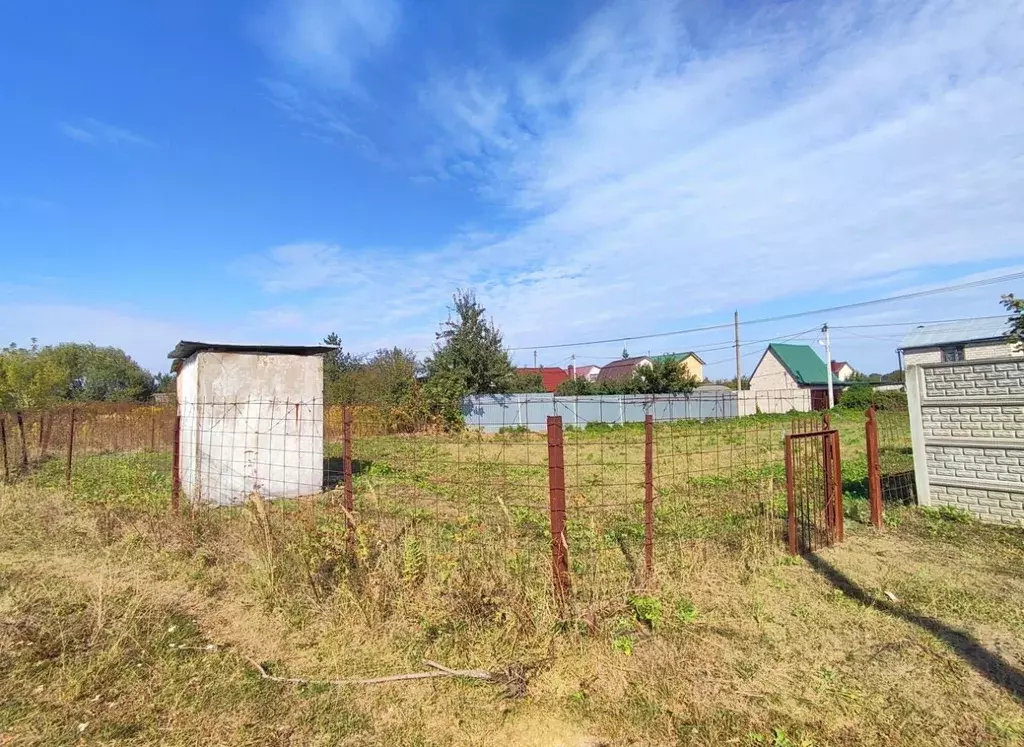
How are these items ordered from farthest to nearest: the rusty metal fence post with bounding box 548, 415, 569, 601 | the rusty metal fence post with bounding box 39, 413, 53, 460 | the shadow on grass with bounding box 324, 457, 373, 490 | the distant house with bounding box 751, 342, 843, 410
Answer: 1. the distant house with bounding box 751, 342, 843, 410
2. the rusty metal fence post with bounding box 39, 413, 53, 460
3. the shadow on grass with bounding box 324, 457, 373, 490
4. the rusty metal fence post with bounding box 548, 415, 569, 601

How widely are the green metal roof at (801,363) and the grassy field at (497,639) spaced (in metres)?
43.0

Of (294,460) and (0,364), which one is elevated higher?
(0,364)

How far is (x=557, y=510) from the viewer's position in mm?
3570

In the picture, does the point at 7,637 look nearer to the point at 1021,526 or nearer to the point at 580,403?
the point at 1021,526

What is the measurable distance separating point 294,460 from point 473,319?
18.6 metres

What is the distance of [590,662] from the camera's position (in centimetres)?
329

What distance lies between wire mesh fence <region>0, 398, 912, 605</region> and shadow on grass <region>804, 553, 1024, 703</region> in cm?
74

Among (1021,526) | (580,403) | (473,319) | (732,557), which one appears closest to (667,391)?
(580,403)

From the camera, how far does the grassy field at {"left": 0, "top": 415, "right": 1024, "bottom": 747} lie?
9.34 ft

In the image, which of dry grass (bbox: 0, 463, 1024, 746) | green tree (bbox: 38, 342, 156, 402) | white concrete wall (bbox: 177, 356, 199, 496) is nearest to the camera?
dry grass (bbox: 0, 463, 1024, 746)

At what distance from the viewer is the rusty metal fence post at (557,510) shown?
3561 millimetres

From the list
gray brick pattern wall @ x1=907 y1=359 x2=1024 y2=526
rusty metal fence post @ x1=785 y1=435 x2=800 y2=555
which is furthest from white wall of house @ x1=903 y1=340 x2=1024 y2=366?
rusty metal fence post @ x1=785 y1=435 x2=800 y2=555

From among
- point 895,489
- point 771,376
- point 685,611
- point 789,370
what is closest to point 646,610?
point 685,611

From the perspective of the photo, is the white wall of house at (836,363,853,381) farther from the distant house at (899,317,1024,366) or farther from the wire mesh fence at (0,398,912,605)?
the wire mesh fence at (0,398,912,605)
